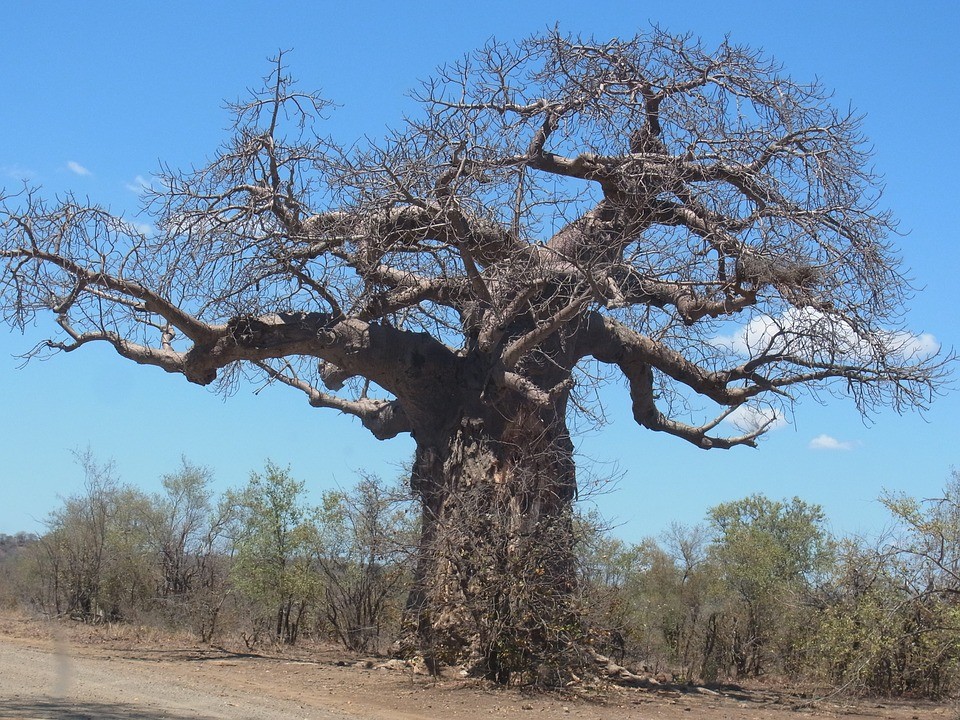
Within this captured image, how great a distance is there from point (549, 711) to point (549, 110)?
512 centimetres

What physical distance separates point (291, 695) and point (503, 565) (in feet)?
6.34

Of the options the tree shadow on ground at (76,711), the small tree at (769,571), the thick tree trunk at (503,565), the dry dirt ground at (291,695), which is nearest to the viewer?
the tree shadow on ground at (76,711)

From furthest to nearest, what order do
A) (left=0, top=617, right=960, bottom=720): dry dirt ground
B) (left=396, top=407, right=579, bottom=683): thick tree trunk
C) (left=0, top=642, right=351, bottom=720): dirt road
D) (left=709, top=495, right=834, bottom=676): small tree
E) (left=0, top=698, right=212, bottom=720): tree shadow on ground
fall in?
(left=709, top=495, right=834, bottom=676): small tree → (left=396, top=407, right=579, bottom=683): thick tree trunk → (left=0, top=617, right=960, bottom=720): dry dirt ground → (left=0, top=642, right=351, bottom=720): dirt road → (left=0, top=698, right=212, bottom=720): tree shadow on ground

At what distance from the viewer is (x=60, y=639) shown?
10922 millimetres

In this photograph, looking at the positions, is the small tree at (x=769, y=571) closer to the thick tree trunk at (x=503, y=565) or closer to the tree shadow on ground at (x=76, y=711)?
the thick tree trunk at (x=503, y=565)

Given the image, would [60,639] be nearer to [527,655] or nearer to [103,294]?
[103,294]

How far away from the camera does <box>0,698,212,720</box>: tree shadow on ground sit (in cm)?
601

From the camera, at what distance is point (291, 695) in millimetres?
8234

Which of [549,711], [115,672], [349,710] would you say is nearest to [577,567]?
[549,711]

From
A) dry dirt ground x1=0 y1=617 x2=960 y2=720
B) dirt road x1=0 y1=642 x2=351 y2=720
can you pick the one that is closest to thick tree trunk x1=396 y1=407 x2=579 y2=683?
dry dirt ground x1=0 y1=617 x2=960 y2=720

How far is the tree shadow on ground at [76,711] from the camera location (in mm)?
6008

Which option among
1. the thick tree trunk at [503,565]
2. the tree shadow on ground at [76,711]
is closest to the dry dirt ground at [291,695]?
the tree shadow on ground at [76,711]

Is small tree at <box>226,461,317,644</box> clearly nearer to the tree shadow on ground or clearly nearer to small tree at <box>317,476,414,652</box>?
small tree at <box>317,476,414,652</box>

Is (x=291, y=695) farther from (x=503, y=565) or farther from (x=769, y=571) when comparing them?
(x=769, y=571)
